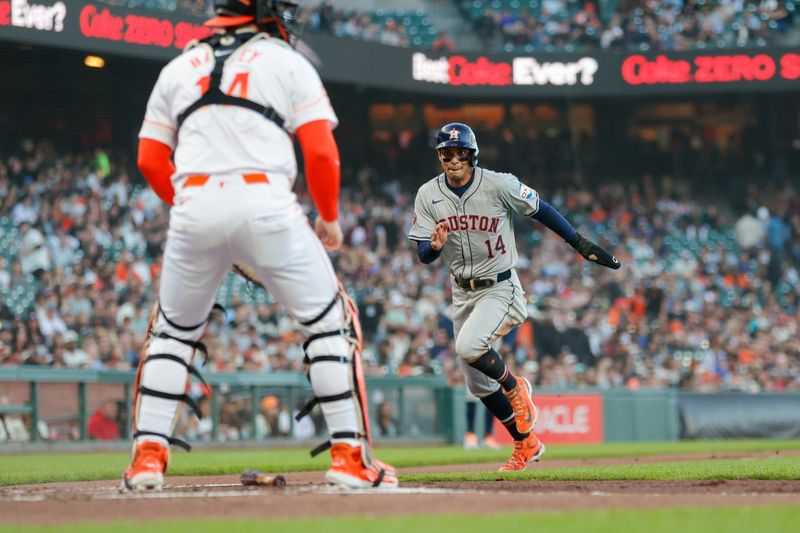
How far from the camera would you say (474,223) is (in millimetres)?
8734

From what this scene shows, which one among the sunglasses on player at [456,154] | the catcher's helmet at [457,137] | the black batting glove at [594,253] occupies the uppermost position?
the catcher's helmet at [457,137]

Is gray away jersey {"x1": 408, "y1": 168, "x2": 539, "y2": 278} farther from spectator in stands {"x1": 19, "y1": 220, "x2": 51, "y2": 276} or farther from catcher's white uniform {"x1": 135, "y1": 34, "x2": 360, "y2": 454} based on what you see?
spectator in stands {"x1": 19, "y1": 220, "x2": 51, "y2": 276}

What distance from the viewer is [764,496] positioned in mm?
5703

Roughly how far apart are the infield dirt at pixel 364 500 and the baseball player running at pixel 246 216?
29 cm

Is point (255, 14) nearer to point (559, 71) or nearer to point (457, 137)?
point (457, 137)

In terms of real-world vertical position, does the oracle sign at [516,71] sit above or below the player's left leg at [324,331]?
above

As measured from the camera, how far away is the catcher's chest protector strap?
5.55 m

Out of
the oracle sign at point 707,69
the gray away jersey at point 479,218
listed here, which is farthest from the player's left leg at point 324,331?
the oracle sign at point 707,69

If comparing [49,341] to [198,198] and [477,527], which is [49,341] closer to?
[198,198]

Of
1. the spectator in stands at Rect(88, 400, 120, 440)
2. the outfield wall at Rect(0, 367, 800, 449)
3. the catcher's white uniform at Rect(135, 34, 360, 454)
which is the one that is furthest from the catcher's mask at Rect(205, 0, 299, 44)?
the spectator in stands at Rect(88, 400, 120, 440)

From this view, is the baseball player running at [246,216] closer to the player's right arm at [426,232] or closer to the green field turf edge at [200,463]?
the player's right arm at [426,232]

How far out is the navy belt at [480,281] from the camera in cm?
880

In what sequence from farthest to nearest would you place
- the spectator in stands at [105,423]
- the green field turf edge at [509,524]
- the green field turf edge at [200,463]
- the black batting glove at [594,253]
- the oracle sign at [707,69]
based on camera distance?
1. the oracle sign at [707,69]
2. the spectator in stands at [105,423]
3. the green field turf edge at [200,463]
4. the black batting glove at [594,253]
5. the green field turf edge at [509,524]

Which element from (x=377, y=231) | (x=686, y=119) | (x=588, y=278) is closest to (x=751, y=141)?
(x=686, y=119)
